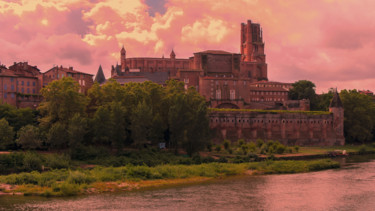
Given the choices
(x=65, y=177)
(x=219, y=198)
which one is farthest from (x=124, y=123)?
(x=219, y=198)

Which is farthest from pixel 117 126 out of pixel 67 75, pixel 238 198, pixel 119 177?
pixel 67 75

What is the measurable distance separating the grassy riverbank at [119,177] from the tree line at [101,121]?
5745 millimetres

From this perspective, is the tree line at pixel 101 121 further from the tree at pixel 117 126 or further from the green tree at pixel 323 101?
the green tree at pixel 323 101

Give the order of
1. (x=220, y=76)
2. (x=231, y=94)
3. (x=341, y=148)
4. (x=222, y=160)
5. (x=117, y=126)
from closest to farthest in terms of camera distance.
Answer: (x=117, y=126)
(x=222, y=160)
(x=341, y=148)
(x=231, y=94)
(x=220, y=76)

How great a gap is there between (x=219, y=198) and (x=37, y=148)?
913 inches

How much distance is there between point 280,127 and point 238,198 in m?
42.2

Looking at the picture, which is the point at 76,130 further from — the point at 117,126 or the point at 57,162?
the point at 57,162

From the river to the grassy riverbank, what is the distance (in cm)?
143

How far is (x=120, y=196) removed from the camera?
32.0 m

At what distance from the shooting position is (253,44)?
430ft

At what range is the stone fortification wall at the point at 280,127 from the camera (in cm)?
6856

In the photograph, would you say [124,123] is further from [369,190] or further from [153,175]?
[369,190]

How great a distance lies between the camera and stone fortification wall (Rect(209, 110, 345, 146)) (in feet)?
225

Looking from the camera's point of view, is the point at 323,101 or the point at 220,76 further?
the point at 220,76
